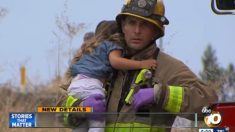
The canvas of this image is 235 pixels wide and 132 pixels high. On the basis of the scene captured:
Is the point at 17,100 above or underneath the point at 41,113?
underneath

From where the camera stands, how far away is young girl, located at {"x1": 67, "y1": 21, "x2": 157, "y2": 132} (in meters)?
4.73

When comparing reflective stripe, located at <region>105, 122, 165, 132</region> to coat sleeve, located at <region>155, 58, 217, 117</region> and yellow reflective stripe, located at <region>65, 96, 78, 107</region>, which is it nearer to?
coat sleeve, located at <region>155, 58, 217, 117</region>

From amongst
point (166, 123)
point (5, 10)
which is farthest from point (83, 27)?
point (166, 123)

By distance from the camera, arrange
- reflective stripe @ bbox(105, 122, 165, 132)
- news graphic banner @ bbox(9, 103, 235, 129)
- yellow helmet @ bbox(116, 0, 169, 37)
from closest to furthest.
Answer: news graphic banner @ bbox(9, 103, 235, 129)
reflective stripe @ bbox(105, 122, 165, 132)
yellow helmet @ bbox(116, 0, 169, 37)

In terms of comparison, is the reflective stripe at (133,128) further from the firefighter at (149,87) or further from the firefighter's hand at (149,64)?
the firefighter's hand at (149,64)

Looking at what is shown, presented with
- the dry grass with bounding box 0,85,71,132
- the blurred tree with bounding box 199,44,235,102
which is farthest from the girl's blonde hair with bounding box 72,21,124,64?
the dry grass with bounding box 0,85,71,132

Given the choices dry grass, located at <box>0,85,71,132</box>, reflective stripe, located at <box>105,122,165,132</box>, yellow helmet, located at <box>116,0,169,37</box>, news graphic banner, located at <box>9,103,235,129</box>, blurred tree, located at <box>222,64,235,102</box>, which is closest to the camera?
news graphic banner, located at <box>9,103,235,129</box>

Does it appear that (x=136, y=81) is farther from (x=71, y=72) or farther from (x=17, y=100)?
(x=17, y=100)

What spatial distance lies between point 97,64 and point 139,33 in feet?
1.00

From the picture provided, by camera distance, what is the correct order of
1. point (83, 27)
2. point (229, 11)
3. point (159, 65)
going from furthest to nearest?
point (83, 27) < point (159, 65) < point (229, 11)

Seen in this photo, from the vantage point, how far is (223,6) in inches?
175

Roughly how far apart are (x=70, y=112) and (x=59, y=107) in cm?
8

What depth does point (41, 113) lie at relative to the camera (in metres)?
4.62

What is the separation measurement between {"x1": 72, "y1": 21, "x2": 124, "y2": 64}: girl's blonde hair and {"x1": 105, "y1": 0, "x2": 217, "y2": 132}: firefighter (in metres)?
0.05
